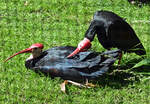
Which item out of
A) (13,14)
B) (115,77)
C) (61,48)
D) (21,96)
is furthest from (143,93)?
(13,14)

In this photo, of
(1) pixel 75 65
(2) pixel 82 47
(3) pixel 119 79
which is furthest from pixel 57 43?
(3) pixel 119 79

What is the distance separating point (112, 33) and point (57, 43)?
0.91 metres

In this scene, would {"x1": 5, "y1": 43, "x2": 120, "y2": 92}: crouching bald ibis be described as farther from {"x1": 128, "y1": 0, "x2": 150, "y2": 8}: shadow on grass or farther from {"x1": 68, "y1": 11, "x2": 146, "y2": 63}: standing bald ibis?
{"x1": 128, "y1": 0, "x2": 150, "y2": 8}: shadow on grass

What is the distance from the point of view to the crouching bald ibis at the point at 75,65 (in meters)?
3.54

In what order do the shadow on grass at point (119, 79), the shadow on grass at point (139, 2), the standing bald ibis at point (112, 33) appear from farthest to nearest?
the shadow on grass at point (139, 2) < the standing bald ibis at point (112, 33) < the shadow on grass at point (119, 79)

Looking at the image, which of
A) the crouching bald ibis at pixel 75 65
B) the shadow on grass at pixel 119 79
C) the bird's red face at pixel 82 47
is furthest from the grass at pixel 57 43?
the bird's red face at pixel 82 47

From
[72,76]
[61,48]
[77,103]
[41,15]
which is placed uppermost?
[41,15]

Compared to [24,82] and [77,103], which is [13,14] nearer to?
[24,82]

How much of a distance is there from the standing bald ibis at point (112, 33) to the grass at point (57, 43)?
0.23m

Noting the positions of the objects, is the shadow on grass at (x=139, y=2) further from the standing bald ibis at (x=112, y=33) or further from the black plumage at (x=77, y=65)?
the black plumage at (x=77, y=65)

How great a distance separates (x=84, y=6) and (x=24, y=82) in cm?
219

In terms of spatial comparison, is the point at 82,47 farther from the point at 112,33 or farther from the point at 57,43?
the point at 57,43

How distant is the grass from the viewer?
138 inches

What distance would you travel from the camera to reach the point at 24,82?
3.69 m
